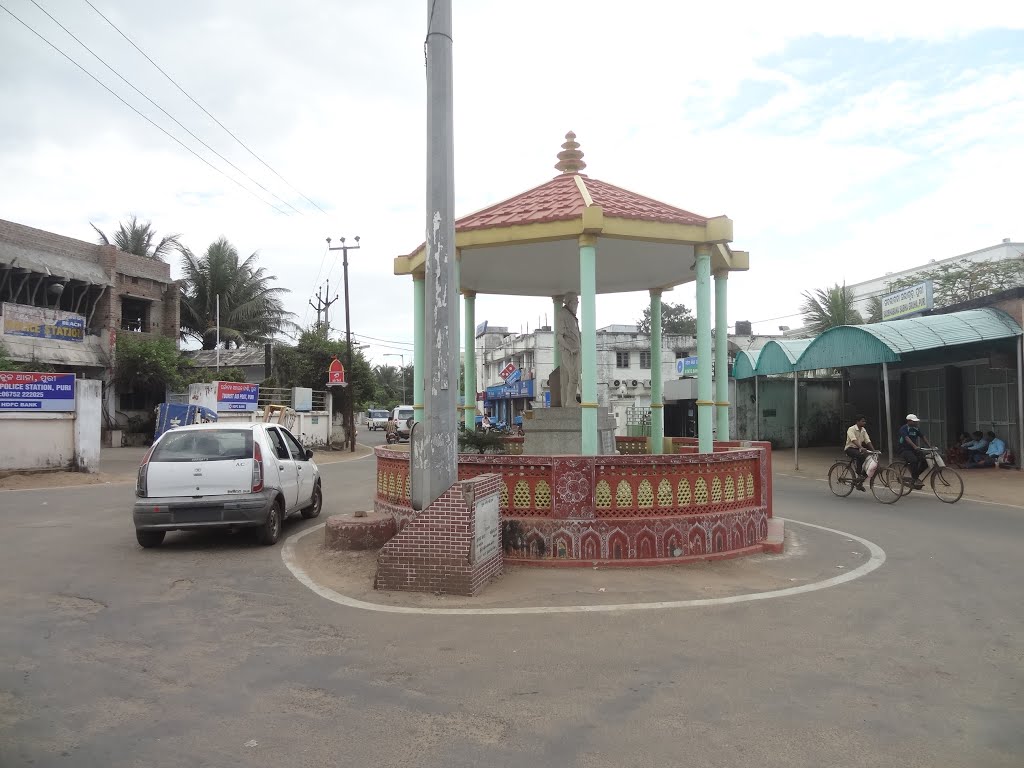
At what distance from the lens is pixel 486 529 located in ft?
22.1

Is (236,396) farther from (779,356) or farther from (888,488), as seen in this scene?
(888,488)

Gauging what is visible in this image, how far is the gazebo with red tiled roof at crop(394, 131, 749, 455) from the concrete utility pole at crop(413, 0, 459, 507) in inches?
64.6

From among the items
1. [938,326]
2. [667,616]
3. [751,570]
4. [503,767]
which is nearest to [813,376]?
[938,326]

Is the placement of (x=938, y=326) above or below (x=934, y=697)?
above

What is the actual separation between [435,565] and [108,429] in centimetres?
2820

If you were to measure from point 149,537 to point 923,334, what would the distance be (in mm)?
17449

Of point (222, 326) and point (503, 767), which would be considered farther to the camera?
point (222, 326)

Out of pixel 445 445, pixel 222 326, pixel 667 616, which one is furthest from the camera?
pixel 222 326

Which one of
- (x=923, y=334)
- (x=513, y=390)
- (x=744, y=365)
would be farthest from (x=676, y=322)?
(x=923, y=334)

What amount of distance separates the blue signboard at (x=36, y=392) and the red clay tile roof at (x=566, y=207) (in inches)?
524

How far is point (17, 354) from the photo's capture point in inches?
999

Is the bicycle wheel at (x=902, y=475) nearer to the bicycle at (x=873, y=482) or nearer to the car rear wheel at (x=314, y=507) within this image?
the bicycle at (x=873, y=482)

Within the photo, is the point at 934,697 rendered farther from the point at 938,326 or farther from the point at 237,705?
the point at 938,326

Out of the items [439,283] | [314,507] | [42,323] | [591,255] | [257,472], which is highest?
[42,323]
